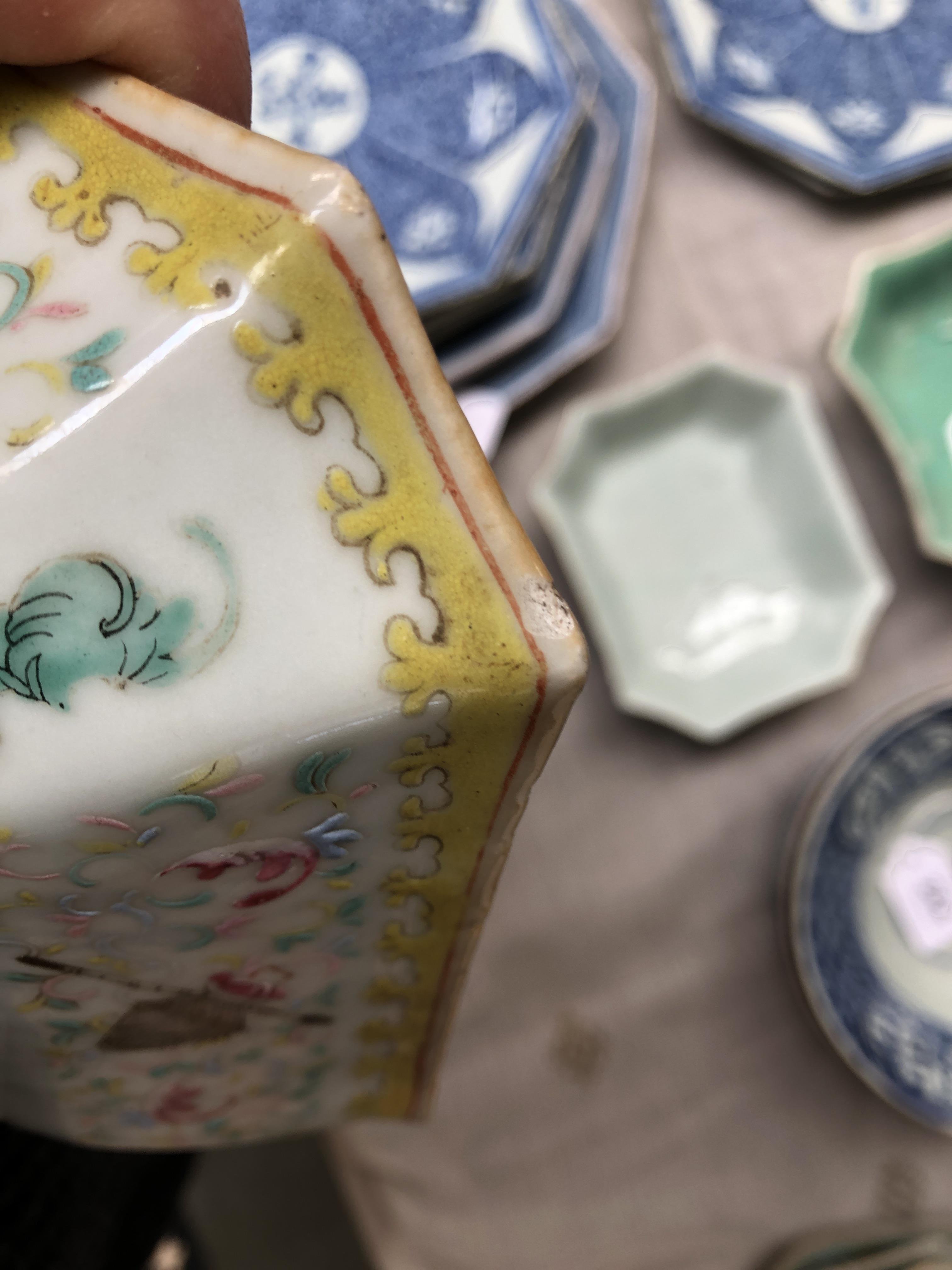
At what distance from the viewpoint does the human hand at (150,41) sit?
208 mm

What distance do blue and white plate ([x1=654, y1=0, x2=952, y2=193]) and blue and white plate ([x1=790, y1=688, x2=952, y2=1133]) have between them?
0.39 metres

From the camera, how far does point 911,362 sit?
2.17 ft

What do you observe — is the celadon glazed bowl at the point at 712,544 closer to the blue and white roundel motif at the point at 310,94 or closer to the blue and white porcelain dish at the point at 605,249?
the blue and white porcelain dish at the point at 605,249

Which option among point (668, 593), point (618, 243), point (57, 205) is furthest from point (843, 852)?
point (57, 205)

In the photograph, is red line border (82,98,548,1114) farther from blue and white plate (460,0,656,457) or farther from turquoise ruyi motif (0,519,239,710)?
blue and white plate (460,0,656,457)

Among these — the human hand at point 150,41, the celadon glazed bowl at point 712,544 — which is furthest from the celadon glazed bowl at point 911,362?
the human hand at point 150,41

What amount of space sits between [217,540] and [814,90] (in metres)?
0.66

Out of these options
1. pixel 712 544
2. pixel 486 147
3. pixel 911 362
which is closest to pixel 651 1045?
pixel 712 544

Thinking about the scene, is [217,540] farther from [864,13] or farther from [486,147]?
[864,13]

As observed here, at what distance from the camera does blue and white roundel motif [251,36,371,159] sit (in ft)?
2.14

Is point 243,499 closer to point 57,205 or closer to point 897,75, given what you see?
point 57,205

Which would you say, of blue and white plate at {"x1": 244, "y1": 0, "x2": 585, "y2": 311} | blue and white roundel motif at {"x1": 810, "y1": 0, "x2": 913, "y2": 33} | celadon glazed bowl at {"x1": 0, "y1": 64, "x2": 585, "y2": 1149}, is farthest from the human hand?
blue and white roundel motif at {"x1": 810, "y1": 0, "x2": 913, "y2": 33}

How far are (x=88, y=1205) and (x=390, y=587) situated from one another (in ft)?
1.55

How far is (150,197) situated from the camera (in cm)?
20
